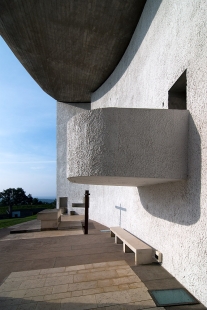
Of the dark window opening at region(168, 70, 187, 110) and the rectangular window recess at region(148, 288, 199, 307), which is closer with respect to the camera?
the rectangular window recess at region(148, 288, 199, 307)

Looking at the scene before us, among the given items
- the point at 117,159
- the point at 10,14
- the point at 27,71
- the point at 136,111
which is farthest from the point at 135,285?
the point at 27,71

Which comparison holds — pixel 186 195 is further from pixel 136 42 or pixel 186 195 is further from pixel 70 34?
pixel 70 34

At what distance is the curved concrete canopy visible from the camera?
6.66 metres

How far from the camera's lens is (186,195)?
371cm

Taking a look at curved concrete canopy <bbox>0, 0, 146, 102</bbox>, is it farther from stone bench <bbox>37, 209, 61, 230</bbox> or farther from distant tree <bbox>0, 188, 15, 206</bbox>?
distant tree <bbox>0, 188, 15, 206</bbox>

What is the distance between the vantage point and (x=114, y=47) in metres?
8.29

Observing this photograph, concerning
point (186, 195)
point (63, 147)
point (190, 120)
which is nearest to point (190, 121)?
point (190, 120)

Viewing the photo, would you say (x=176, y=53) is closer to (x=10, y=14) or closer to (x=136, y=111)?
(x=136, y=111)

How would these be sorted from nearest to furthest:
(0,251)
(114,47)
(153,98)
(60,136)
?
(153,98), (0,251), (114,47), (60,136)

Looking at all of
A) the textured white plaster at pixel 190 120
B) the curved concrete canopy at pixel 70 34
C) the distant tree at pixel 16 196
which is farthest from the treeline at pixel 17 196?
the textured white plaster at pixel 190 120

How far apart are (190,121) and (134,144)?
1.12 m

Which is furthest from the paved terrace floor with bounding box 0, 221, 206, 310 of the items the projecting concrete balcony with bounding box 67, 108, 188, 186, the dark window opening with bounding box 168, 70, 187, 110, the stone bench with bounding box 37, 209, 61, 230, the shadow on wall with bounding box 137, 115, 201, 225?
the dark window opening with bounding box 168, 70, 187, 110

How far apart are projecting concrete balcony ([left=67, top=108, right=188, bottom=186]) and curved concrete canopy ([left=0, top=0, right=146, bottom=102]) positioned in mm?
4957

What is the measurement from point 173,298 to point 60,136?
49.6ft
